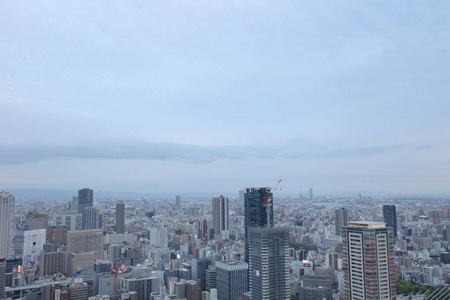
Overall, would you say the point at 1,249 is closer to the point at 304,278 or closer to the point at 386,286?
the point at 304,278

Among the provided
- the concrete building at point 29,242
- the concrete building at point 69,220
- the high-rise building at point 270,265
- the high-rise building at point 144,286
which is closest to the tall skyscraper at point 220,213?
the concrete building at point 69,220

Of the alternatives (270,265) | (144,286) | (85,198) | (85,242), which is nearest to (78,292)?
(144,286)

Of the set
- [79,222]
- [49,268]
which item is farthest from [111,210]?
[49,268]

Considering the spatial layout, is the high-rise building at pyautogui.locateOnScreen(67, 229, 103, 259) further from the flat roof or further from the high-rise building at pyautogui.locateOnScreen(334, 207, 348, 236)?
the high-rise building at pyautogui.locateOnScreen(334, 207, 348, 236)

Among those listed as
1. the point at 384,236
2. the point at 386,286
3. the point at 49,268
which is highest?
the point at 384,236

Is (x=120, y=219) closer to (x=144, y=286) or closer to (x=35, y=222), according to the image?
(x=35, y=222)

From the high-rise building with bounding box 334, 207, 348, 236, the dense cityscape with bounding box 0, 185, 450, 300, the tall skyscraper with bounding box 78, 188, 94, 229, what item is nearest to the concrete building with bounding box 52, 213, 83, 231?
the dense cityscape with bounding box 0, 185, 450, 300
